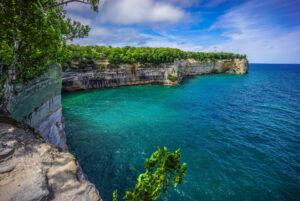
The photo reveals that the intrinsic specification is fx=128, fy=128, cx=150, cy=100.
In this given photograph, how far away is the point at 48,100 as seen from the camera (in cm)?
1354

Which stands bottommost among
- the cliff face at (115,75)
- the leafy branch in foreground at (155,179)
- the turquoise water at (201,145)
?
the turquoise water at (201,145)

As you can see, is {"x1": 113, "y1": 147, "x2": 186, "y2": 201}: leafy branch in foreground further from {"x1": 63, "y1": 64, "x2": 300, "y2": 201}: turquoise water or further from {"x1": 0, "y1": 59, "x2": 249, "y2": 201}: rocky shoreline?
{"x1": 63, "y1": 64, "x2": 300, "y2": 201}: turquoise water

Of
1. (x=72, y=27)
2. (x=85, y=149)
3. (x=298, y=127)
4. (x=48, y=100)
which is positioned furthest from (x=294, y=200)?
(x=48, y=100)

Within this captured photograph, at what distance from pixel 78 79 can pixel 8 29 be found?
4361 centimetres

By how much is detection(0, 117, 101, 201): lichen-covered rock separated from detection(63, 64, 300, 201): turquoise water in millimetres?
7766

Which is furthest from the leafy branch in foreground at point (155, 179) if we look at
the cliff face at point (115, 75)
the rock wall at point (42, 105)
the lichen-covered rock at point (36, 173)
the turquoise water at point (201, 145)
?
the cliff face at point (115, 75)

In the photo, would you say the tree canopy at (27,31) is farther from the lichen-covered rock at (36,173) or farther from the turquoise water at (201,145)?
the turquoise water at (201,145)

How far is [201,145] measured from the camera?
17.1m

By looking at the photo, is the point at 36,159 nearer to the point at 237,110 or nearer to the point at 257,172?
the point at 257,172

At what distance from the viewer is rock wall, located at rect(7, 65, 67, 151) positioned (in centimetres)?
946

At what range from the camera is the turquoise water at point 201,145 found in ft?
37.9

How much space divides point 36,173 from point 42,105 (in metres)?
10.4

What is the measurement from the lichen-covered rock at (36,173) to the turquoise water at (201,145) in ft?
25.5

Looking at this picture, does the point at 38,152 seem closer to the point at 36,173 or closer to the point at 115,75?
the point at 36,173
